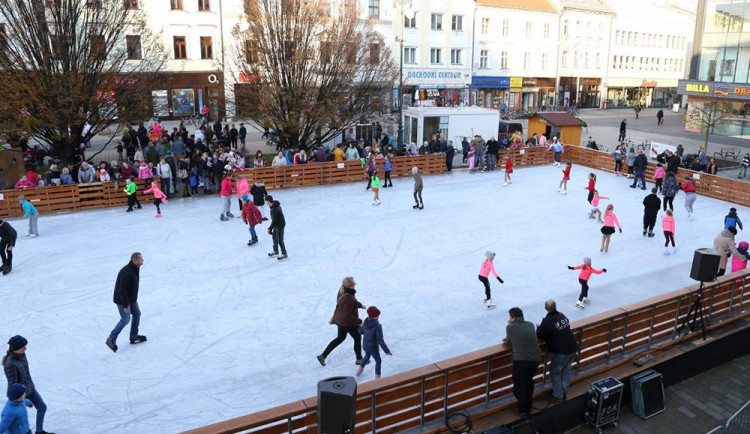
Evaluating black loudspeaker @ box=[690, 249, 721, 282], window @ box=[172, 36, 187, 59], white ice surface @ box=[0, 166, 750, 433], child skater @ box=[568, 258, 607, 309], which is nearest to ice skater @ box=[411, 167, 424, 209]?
white ice surface @ box=[0, 166, 750, 433]

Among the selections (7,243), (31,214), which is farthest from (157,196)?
(7,243)

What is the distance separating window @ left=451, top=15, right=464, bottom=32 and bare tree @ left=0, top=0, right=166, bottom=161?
2670 centimetres

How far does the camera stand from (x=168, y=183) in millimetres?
18281

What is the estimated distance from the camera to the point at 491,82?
152ft

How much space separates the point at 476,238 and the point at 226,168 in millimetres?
8458

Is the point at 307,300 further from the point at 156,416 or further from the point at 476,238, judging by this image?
the point at 476,238

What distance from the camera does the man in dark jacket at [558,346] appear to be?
7.00m

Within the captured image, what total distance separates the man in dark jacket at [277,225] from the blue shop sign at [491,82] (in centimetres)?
3538

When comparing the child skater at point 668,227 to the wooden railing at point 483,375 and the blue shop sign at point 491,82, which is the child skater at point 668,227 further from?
the blue shop sign at point 491,82

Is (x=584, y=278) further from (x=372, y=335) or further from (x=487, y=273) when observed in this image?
(x=372, y=335)

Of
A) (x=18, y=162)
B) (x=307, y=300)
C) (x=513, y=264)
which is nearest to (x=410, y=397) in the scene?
(x=307, y=300)

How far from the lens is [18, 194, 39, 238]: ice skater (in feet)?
45.9

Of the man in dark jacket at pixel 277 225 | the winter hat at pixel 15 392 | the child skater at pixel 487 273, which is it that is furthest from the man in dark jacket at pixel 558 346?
the man in dark jacket at pixel 277 225

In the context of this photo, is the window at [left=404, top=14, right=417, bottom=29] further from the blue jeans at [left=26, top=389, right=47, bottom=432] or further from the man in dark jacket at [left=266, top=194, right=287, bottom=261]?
the blue jeans at [left=26, top=389, right=47, bottom=432]
